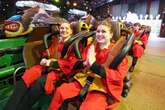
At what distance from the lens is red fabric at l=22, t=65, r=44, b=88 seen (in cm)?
185

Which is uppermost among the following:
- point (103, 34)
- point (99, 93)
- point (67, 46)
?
point (103, 34)

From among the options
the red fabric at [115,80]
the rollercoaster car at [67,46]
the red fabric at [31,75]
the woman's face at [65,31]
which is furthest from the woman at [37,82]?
the red fabric at [115,80]

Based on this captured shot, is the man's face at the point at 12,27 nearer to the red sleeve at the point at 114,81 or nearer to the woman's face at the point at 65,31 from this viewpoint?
the woman's face at the point at 65,31

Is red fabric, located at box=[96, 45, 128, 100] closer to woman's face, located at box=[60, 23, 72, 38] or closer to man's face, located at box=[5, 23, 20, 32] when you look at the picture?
woman's face, located at box=[60, 23, 72, 38]

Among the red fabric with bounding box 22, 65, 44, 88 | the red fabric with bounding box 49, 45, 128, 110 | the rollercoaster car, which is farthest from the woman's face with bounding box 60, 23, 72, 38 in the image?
the red fabric with bounding box 49, 45, 128, 110

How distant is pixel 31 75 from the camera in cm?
188

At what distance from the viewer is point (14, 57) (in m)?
2.09

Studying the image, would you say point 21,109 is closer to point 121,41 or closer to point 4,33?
point 4,33

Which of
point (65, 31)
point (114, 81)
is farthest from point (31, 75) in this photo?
point (114, 81)

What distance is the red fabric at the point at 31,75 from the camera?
1.85 meters

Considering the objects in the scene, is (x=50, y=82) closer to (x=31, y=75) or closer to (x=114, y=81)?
(x=31, y=75)

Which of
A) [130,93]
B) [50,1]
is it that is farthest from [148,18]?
[130,93]

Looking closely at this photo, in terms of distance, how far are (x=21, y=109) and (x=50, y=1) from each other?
9.38 metres

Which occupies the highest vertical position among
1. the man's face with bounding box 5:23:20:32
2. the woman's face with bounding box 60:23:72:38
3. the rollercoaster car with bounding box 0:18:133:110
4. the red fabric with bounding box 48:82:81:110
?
the man's face with bounding box 5:23:20:32
